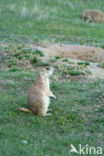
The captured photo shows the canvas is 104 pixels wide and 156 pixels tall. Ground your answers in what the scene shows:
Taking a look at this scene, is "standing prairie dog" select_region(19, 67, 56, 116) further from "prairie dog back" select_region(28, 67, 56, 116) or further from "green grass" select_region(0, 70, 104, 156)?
"green grass" select_region(0, 70, 104, 156)

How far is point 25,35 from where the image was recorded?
14.4 meters

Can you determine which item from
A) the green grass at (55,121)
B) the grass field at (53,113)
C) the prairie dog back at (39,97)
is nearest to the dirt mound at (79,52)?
the grass field at (53,113)

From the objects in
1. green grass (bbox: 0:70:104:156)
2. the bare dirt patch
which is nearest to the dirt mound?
the bare dirt patch

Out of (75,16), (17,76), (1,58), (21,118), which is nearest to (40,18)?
(75,16)

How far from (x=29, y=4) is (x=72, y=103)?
1311cm

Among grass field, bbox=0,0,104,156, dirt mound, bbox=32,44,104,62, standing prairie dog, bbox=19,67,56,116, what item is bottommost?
dirt mound, bbox=32,44,104,62

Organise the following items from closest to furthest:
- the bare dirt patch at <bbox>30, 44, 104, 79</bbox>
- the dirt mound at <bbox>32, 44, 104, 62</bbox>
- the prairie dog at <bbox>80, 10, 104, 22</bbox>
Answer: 1. the bare dirt patch at <bbox>30, 44, 104, 79</bbox>
2. the dirt mound at <bbox>32, 44, 104, 62</bbox>
3. the prairie dog at <bbox>80, 10, 104, 22</bbox>

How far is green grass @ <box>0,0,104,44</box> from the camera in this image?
14.4m

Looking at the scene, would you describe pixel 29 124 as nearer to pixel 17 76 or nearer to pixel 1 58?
pixel 17 76

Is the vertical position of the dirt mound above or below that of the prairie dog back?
below

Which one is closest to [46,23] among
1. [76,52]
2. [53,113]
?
[76,52]

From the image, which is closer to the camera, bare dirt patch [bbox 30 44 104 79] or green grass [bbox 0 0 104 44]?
bare dirt patch [bbox 30 44 104 79]

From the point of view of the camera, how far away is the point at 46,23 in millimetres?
16922

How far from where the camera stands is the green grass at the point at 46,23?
14.4 meters
